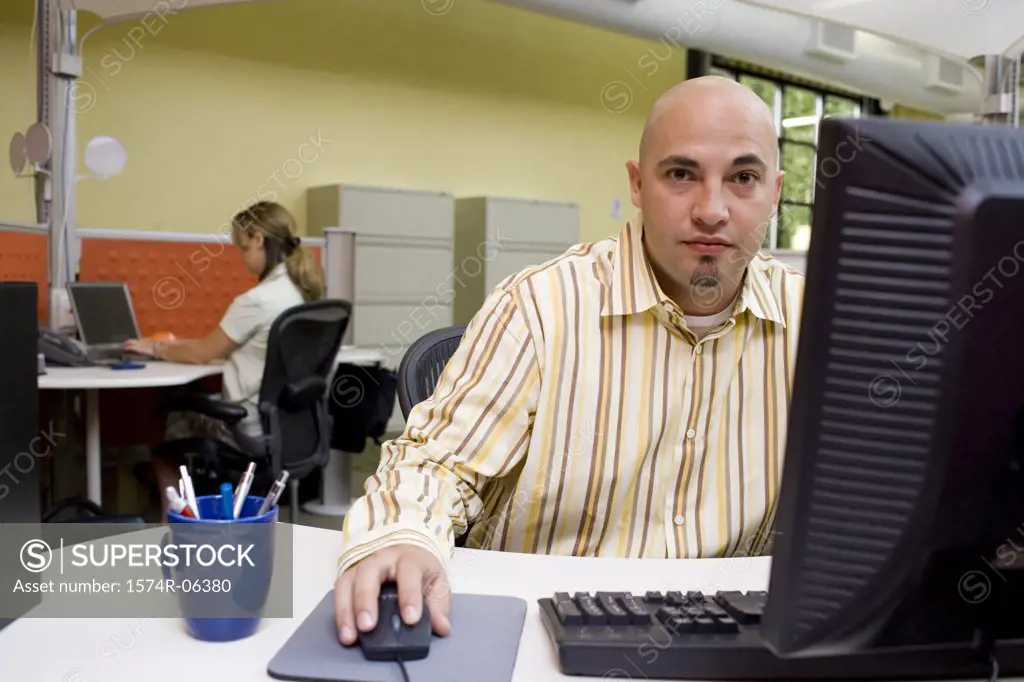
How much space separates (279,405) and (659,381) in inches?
84.7

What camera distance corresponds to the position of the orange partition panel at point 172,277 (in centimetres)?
378

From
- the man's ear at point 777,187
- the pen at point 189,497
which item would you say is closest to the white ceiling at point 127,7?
the man's ear at point 777,187

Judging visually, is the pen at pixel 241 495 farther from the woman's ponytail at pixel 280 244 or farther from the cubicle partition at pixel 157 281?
the cubicle partition at pixel 157 281

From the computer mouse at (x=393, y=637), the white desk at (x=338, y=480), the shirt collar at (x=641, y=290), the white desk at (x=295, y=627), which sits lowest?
the white desk at (x=338, y=480)

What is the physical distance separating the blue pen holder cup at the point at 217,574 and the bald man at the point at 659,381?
391 mm

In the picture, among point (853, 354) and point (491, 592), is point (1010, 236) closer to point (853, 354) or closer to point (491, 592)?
point (853, 354)

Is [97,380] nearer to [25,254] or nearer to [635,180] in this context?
[25,254]

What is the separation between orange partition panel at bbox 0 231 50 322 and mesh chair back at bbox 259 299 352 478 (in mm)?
797

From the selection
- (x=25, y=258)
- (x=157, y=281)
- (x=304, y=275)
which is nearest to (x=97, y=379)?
(x=25, y=258)

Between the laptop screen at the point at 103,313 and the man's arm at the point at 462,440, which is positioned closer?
the man's arm at the point at 462,440

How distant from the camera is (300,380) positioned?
125 inches

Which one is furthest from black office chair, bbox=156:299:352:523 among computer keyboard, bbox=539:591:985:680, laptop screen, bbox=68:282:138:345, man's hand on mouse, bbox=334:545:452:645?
computer keyboard, bbox=539:591:985:680

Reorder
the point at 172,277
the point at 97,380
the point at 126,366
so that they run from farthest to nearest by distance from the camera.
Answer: the point at 172,277 → the point at 126,366 → the point at 97,380

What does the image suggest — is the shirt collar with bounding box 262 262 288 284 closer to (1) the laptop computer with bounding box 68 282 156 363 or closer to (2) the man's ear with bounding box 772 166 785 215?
(1) the laptop computer with bounding box 68 282 156 363
